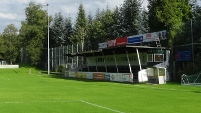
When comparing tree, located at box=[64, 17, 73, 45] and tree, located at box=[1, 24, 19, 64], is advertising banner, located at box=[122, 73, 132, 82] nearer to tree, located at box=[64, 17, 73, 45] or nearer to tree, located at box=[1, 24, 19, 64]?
tree, located at box=[64, 17, 73, 45]

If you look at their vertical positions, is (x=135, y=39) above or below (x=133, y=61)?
above

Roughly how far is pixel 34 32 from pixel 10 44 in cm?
3249

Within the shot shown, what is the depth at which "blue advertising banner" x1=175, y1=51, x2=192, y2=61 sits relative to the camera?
134 ft

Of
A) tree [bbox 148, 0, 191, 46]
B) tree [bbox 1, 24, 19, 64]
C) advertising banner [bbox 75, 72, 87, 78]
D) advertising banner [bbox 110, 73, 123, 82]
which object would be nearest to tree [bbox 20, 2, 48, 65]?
tree [bbox 1, 24, 19, 64]

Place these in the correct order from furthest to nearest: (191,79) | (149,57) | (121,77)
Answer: (149,57) < (121,77) < (191,79)

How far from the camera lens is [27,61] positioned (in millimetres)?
104062

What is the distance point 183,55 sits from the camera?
41.6 m

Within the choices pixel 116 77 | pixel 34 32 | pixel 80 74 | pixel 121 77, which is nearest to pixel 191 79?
pixel 121 77

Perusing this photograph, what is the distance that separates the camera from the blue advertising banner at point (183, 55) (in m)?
40.8

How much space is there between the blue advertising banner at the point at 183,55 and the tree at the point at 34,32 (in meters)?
59.5

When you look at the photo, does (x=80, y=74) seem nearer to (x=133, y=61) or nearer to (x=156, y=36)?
(x=133, y=61)

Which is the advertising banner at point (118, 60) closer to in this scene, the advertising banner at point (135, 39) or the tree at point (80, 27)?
the advertising banner at point (135, 39)

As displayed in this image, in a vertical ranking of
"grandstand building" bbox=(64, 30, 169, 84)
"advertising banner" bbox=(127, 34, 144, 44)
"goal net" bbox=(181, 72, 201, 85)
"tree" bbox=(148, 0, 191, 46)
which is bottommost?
"goal net" bbox=(181, 72, 201, 85)

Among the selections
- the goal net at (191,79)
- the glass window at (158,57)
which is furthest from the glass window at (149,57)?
the goal net at (191,79)
